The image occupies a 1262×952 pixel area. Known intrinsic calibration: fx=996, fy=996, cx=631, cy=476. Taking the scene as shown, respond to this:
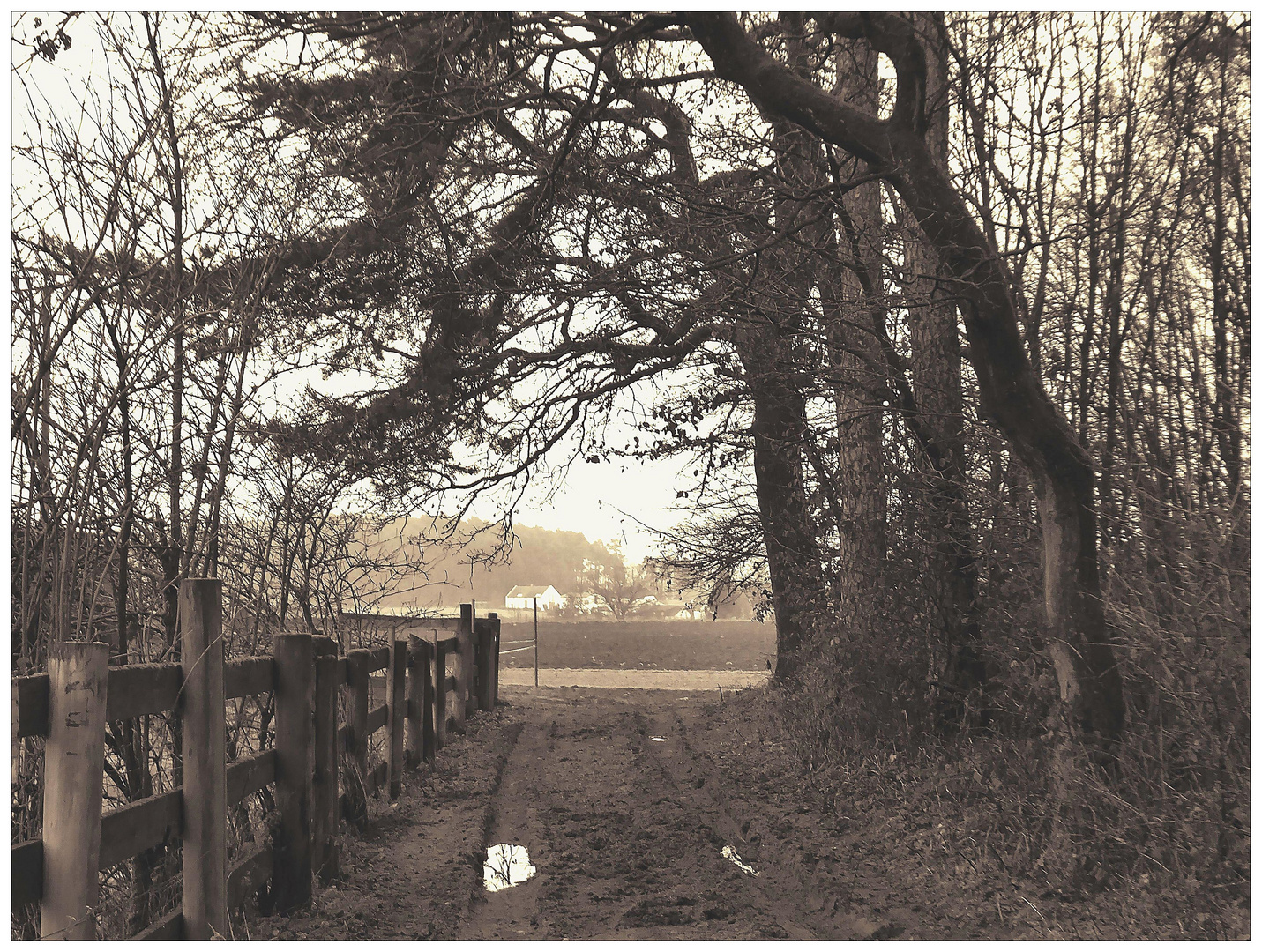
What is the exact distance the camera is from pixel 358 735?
723 centimetres

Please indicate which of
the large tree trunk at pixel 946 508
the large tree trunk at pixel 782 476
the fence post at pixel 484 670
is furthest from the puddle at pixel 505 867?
the fence post at pixel 484 670

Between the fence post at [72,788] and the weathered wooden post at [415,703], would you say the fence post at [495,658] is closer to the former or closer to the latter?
the weathered wooden post at [415,703]

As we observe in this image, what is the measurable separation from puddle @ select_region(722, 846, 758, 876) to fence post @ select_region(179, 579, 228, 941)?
315cm

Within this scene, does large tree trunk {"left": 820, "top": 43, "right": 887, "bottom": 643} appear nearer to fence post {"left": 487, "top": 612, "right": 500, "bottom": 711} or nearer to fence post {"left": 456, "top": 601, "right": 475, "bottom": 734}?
fence post {"left": 456, "top": 601, "right": 475, "bottom": 734}

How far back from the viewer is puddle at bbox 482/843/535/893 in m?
6.07

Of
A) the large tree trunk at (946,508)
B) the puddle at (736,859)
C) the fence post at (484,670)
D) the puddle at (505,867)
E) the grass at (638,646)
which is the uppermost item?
the large tree trunk at (946,508)

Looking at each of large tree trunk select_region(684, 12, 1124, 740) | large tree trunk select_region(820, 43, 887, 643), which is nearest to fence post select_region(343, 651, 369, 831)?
large tree trunk select_region(820, 43, 887, 643)

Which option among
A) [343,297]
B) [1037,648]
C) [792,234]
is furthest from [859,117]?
[343,297]

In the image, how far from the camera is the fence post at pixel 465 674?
12.6m

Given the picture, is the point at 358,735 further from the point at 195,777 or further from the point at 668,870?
the point at 195,777

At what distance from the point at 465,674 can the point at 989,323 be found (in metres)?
9.17

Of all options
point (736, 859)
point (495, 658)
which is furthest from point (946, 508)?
point (495, 658)

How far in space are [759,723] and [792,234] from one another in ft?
23.7

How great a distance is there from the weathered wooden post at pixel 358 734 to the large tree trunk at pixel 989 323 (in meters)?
4.69
